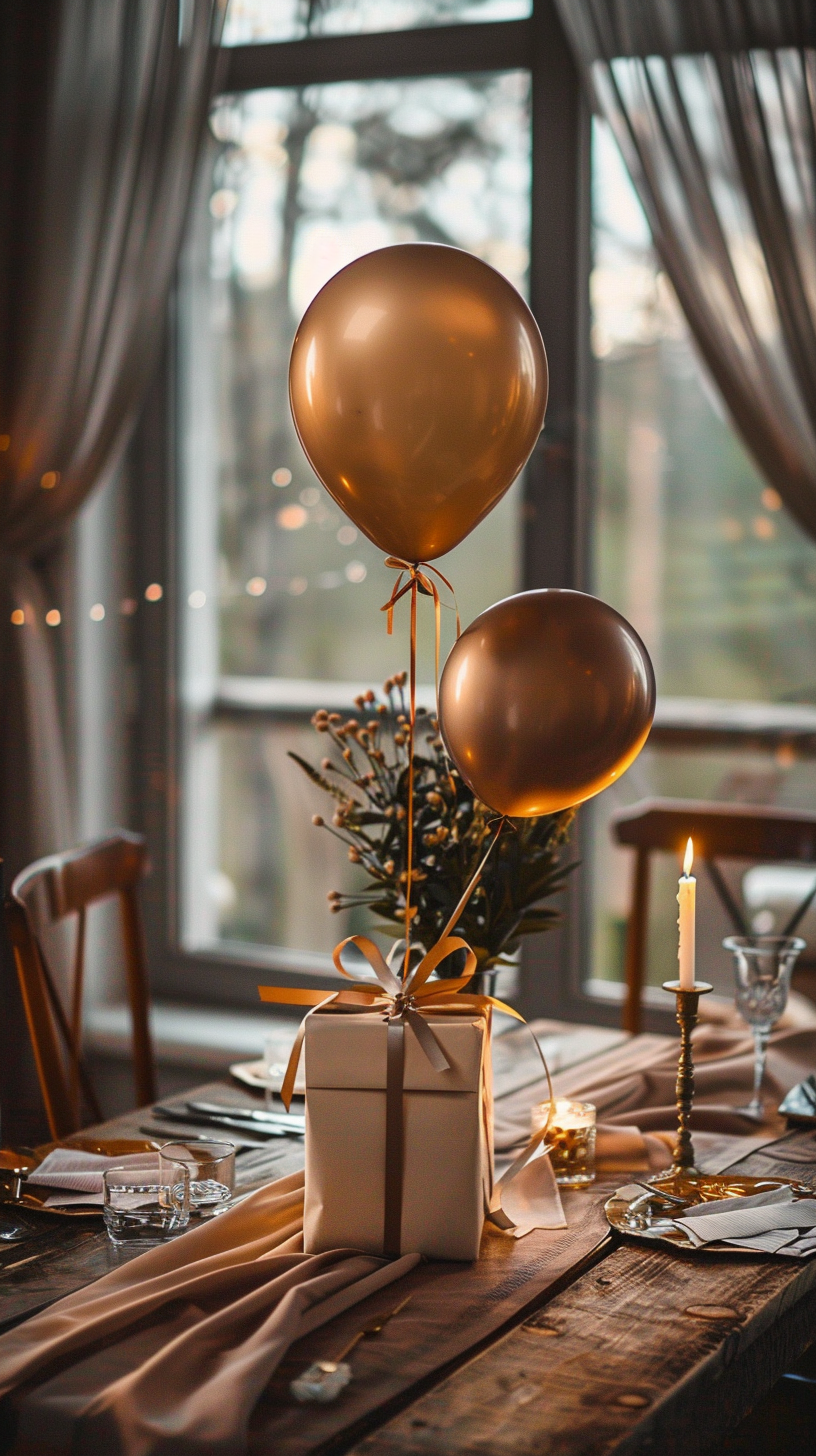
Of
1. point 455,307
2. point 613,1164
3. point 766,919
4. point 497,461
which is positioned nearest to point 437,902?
point 613,1164

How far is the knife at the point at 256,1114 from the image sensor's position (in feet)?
4.80

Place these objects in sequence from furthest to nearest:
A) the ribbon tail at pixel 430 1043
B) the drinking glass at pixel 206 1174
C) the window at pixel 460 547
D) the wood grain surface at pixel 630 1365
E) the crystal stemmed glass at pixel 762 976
A: the window at pixel 460 547
the crystal stemmed glass at pixel 762 976
the drinking glass at pixel 206 1174
the ribbon tail at pixel 430 1043
the wood grain surface at pixel 630 1365

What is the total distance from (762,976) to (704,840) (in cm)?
73

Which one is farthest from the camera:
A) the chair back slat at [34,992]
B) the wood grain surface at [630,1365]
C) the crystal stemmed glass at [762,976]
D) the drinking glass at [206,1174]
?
the chair back slat at [34,992]

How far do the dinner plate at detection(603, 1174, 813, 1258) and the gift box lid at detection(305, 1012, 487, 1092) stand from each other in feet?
0.64

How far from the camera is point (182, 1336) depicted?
0.96 m

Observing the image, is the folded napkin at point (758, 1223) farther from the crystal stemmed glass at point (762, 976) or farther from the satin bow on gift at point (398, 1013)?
the crystal stemmed glass at point (762, 976)

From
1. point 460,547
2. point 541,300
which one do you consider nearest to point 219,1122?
point 460,547

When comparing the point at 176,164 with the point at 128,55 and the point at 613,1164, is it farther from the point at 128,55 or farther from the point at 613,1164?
the point at 613,1164

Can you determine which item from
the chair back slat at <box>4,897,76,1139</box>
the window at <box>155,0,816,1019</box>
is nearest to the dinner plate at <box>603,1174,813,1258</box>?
the chair back slat at <box>4,897,76,1139</box>

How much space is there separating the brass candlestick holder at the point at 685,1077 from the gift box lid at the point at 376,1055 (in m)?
0.20

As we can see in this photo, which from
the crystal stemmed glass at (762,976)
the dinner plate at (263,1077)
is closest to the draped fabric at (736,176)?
the crystal stemmed glass at (762,976)

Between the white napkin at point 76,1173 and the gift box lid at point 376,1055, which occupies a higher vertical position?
the gift box lid at point 376,1055

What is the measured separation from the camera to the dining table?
0.87m
